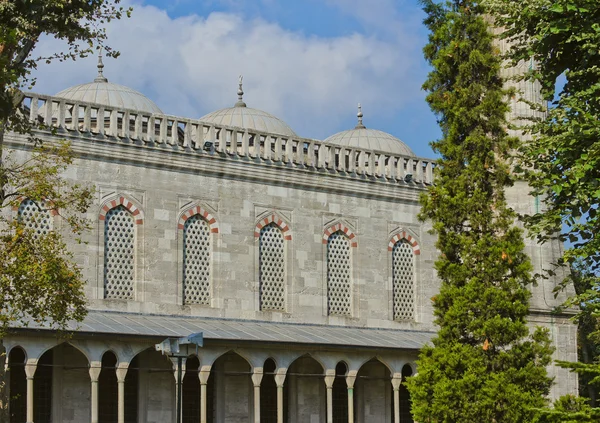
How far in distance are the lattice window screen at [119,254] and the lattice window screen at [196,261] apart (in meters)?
1.49

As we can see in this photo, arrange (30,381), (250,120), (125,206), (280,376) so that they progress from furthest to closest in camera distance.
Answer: (250,120) < (125,206) < (280,376) < (30,381)

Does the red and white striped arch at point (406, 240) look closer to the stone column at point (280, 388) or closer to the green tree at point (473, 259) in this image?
the stone column at point (280, 388)

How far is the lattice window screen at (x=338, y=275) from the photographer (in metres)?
33.1

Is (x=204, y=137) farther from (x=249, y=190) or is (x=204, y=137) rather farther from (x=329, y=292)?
(x=329, y=292)

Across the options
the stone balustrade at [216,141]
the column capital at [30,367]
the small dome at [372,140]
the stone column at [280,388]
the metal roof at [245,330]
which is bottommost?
the stone column at [280,388]

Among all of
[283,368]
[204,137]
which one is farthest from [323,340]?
[204,137]

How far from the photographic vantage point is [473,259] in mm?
22281

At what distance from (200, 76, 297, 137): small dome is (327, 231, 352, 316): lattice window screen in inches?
193

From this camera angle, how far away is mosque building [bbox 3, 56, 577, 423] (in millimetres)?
28203

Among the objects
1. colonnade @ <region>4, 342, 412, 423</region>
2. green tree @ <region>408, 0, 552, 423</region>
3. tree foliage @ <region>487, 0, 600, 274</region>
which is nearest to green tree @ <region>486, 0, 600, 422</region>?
tree foliage @ <region>487, 0, 600, 274</region>

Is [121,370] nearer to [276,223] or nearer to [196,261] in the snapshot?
[196,261]

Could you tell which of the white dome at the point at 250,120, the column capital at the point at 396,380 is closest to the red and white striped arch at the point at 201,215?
the column capital at the point at 396,380

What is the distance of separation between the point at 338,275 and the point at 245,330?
4.31 m

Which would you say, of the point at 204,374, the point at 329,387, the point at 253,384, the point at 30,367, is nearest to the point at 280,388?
the point at 253,384
